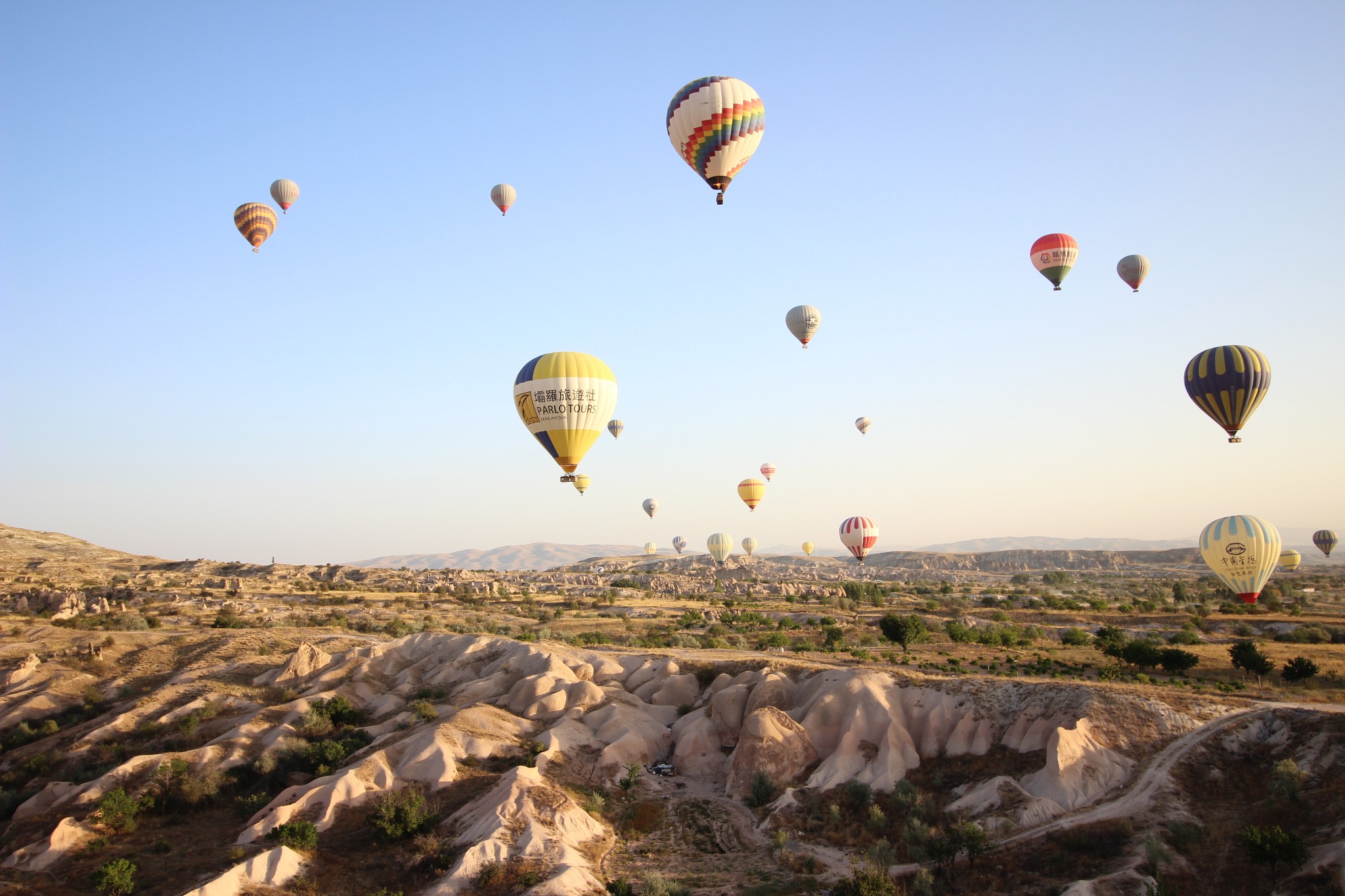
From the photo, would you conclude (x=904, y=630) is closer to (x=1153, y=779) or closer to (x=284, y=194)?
(x=1153, y=779)

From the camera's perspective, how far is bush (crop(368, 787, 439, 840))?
26.2m

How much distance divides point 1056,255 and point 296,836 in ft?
182

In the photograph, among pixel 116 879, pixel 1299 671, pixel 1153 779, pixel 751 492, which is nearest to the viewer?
pixel 116 879

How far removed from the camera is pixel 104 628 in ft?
179

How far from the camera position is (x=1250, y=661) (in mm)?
35844

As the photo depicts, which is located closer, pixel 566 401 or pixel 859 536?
pixel 566 401

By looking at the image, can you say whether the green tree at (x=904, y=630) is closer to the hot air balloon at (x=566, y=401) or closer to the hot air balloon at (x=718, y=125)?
the hot air balloon at (x=566, y=401)

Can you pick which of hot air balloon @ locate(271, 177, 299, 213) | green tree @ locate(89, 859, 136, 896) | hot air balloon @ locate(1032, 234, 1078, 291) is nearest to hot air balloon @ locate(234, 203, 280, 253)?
hot air balloon @ locate(271, 177, 299, 213)

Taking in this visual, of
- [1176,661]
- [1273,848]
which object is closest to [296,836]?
[1273,848]

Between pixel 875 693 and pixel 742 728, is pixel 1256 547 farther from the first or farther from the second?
pixel 742 728

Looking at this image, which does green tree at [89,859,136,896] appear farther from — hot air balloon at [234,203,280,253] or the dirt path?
hot air balloon at [234,203,280,253]

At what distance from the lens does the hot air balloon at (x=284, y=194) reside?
6262cm

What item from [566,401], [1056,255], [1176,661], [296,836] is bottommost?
[296,836]

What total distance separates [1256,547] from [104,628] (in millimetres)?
72566
